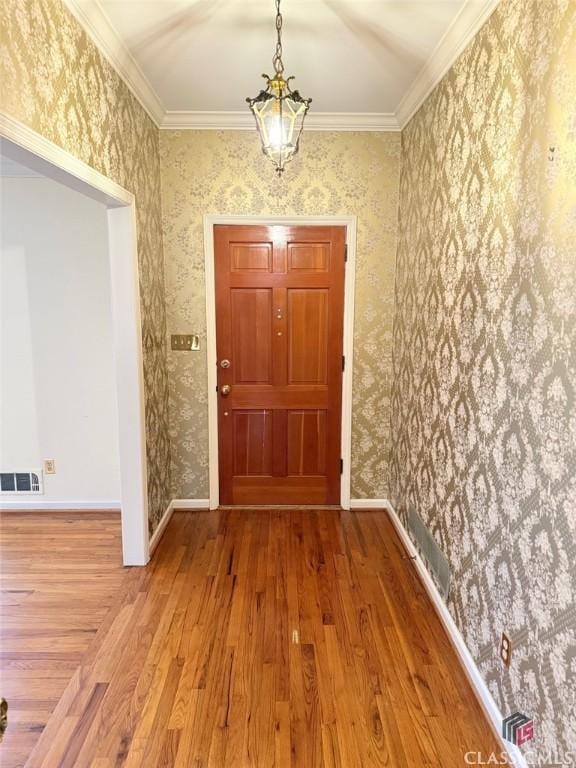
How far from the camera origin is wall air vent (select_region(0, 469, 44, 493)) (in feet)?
11.4

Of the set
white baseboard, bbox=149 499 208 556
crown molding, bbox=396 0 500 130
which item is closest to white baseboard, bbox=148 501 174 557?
white baseboard, bbox=149 499 208 556

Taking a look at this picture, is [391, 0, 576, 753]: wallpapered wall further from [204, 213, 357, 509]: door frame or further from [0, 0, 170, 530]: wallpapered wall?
[0, 0, 170, 530]: wallpapered wall

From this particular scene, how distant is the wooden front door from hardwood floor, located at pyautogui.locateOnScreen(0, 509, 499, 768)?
571mm

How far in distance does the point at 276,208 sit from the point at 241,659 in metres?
2.64

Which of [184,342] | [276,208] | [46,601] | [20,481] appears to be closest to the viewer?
[46,601]

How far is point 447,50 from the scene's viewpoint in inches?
85.1

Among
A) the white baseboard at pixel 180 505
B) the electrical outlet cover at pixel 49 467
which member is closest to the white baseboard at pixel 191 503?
the white baseboard at pixel 180 505

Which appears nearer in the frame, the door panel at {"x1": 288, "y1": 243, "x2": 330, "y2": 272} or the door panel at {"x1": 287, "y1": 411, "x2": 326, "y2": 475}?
the door panel at {"x1": 288, "y1": 243, "x2": 330, "y2": 272}

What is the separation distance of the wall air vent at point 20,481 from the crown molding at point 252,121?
2.59 metres

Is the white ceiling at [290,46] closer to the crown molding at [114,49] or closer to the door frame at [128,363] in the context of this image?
the crown molding at [114,49]

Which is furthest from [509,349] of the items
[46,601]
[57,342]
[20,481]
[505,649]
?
[20,481]

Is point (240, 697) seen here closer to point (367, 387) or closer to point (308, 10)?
point (367, 387)

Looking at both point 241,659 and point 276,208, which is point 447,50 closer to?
point 276,208

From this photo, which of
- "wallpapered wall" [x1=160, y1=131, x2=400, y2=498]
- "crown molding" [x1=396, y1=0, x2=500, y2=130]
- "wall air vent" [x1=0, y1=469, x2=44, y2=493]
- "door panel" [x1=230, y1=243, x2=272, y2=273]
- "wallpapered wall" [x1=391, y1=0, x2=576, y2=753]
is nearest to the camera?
"wallpapered wall" [x1=391, y1=0, x2=576, y2=753]
